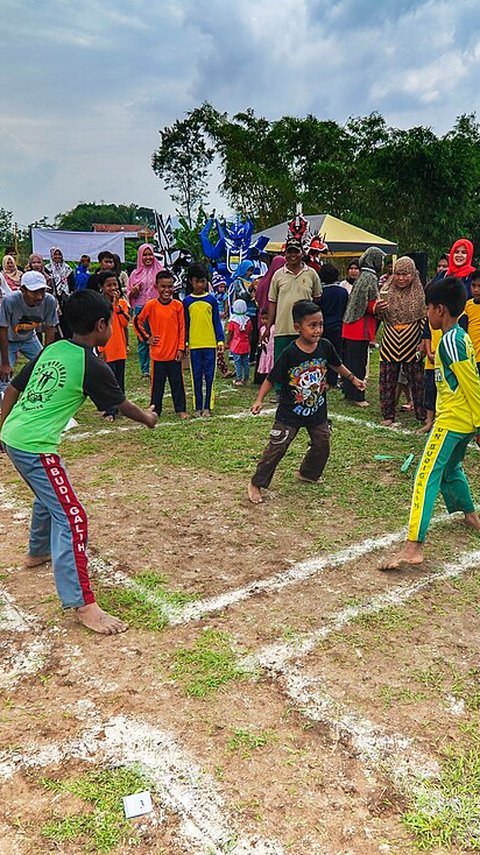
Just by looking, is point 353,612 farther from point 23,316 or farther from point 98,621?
point 23,316

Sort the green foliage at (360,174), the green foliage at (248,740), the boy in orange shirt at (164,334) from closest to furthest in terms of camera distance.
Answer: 1. the green foliage at (248,740)
2. the boy in orange shirt at (164,334)
3. the green foliage at (360,174)

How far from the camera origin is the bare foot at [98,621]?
3.39 m

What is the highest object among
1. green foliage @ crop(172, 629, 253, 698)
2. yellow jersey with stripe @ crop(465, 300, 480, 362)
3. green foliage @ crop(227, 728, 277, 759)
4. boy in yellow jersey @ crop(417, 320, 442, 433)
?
yellow jersey with stripe @ crop(465, 300, 480, 362)

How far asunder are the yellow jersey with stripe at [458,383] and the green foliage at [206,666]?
75.1 inches

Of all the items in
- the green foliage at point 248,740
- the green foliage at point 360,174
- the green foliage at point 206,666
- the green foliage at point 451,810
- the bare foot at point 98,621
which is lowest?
the green foliage at point 451,810

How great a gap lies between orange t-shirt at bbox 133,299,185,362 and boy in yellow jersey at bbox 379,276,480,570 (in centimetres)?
409

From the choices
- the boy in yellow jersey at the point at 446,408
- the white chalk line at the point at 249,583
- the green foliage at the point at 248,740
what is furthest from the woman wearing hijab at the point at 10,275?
the green foliage at the point at 248,740

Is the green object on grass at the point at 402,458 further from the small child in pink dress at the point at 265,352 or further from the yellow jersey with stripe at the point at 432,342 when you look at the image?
the small child in pink dress at the point at 265,352

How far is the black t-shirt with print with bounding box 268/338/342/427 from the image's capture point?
5.24 m

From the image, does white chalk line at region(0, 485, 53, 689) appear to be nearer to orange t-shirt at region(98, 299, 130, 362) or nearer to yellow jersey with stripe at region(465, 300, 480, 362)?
orange t-shirt at region(98, 299, 130, 362)

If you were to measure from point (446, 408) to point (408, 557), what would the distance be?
935mm

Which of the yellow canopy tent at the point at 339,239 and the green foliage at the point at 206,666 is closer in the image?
the green foliage at the point at 206,666

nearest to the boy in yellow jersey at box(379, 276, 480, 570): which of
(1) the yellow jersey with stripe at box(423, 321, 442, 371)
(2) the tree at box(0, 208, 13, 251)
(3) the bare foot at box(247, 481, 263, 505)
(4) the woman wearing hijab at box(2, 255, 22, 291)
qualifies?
(3) the bare foot at box(247, 481, 263, 505)

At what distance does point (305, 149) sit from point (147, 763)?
31603mm
